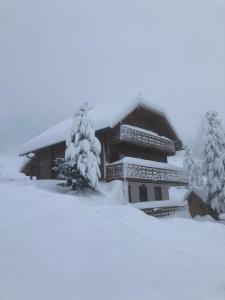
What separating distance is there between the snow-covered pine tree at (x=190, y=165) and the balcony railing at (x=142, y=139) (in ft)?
99.9

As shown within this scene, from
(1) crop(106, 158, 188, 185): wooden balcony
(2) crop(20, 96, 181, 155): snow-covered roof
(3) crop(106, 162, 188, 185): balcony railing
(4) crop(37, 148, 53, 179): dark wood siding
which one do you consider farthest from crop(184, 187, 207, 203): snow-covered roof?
(4) crop(37, 148, 53, 179): dark wood siding

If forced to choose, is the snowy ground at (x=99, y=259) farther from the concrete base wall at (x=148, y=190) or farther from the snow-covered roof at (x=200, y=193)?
the snow-covered roof at (x=200, y=193)

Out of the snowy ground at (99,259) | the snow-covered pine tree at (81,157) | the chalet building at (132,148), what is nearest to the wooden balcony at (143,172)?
the chalet building at (132,148)

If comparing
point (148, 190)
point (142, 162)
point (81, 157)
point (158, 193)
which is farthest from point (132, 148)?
point (81, 157)

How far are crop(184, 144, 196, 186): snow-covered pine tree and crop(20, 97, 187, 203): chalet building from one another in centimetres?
2822

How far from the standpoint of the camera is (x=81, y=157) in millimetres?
18625

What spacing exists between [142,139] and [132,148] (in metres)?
2.42

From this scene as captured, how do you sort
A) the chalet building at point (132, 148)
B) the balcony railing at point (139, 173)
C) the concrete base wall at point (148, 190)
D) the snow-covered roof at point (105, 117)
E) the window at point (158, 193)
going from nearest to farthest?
the balcony railing at point (139, 173)
the snow-covered roof at point (105, 117)
the chalet building at point (132, 148)
the concrete base wall at point (148, 190)
the window at point (158, 193)

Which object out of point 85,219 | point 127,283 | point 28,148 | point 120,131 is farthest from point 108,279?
point 28,148

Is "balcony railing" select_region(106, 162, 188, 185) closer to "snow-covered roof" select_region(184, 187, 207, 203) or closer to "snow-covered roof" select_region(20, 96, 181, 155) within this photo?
"snow-covered roof" select_region(20, 96, 181, 155)

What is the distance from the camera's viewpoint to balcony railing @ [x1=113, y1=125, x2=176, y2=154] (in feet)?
72.1

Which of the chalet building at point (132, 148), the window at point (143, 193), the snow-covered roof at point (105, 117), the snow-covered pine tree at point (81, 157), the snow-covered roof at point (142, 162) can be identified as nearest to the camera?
the snow-covered pine tree at point (81, 157)

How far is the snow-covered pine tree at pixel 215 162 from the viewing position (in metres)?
27.3

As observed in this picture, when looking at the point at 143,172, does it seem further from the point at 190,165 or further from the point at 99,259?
the point at 190,165
